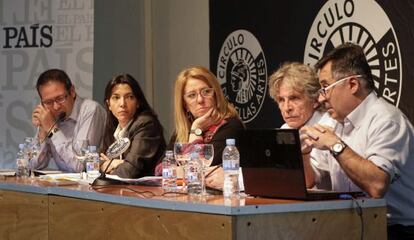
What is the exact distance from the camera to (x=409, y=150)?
8.85 ft

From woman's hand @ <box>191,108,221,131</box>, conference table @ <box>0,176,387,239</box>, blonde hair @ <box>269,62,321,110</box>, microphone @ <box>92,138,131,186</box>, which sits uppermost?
blonde hair @ <box>269,62,321,110</box>

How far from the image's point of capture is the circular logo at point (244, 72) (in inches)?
189

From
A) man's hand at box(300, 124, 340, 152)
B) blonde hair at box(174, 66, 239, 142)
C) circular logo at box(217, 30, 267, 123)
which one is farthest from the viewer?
circular logo at box(217, 30, 267, 123)

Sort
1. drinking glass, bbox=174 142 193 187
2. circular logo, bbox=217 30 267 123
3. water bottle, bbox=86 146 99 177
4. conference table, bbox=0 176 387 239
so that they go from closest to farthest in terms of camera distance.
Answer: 1. conference table, bbox=0 176 387 239
2. drinking glass, bbox=174 142 193 187
3. water bottle, bbox=86 146 99 177
4. circular logo, bbox=217 30 267 123

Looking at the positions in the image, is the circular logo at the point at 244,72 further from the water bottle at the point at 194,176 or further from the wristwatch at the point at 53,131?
the water bottle at the point at 194,176

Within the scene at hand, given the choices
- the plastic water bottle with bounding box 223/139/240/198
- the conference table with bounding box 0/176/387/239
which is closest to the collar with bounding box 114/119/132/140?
the conference table with bounding box 0/176/387/239

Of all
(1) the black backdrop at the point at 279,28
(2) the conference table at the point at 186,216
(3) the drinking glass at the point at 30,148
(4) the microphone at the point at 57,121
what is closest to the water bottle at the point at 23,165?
(3) the drinking glass at the point at 30,148

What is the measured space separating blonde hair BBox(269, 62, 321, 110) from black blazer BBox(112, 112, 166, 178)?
0.84 metres

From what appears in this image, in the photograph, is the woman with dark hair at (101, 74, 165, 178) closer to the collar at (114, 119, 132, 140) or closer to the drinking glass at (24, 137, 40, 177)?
the collar at (114, 119, 132, 140)

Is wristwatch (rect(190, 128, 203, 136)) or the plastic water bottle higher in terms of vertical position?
wristwatch (rect(190, 128, 203, 136))

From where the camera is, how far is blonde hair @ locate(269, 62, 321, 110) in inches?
132

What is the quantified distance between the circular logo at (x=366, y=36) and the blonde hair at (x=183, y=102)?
75 cm

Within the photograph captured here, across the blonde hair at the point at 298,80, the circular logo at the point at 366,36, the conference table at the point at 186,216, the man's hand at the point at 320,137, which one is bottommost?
the conference table at the point at 186,216

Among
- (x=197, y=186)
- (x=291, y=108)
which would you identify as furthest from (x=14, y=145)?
(x=197, y=186)
